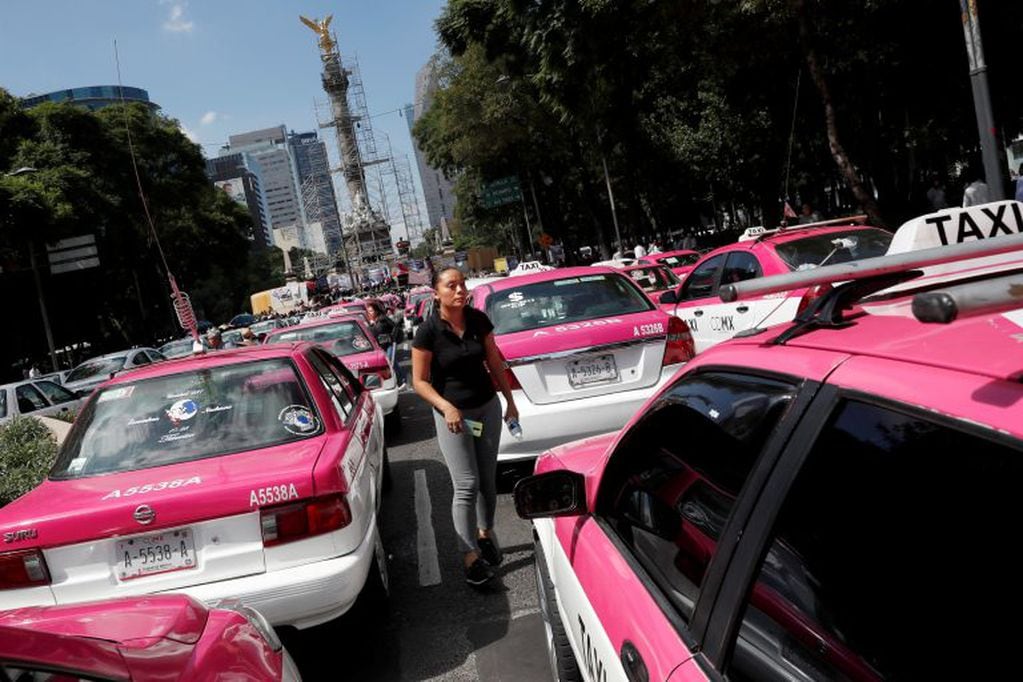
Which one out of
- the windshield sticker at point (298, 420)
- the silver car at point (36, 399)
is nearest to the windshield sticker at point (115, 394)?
the windshield sticker at point (298, 420)

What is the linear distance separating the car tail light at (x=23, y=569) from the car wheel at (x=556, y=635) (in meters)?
2.09

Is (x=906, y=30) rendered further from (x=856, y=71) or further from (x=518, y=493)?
(x=518, y=493)

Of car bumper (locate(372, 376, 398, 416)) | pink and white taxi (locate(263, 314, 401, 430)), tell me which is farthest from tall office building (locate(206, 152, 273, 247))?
car bumper (locate(372, 376, 398, 416))

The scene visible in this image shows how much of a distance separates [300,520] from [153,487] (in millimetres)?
676

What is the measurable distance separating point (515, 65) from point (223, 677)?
2673 cm

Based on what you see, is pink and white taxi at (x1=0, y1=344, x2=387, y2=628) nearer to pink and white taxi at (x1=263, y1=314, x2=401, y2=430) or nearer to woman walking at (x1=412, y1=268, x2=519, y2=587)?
woman walking at (x1=412, y1=268, x2=519, y2=587)

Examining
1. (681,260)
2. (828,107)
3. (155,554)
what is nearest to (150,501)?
(155,554)

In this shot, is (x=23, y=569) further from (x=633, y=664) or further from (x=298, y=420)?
(x=633, y=664)

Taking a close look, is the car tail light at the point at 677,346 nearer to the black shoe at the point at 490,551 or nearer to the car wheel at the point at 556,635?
the black shoe at the point at 490,551

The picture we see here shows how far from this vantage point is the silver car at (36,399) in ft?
48.6

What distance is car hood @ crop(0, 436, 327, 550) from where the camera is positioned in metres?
3.48

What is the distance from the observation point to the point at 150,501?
138 inches

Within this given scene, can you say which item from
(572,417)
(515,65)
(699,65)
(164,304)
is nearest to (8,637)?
(572,417)

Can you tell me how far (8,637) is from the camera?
1.88 meters
